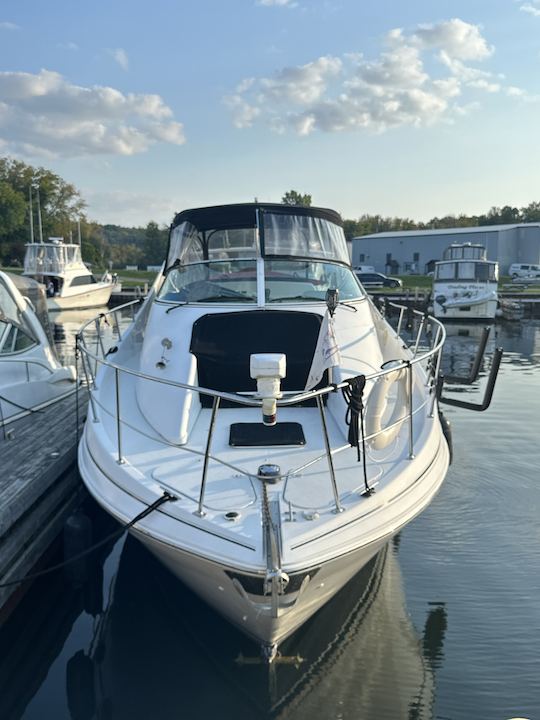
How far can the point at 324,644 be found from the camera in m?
4.28

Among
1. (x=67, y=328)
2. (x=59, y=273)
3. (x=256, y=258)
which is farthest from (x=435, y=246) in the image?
(x=256, y=258)

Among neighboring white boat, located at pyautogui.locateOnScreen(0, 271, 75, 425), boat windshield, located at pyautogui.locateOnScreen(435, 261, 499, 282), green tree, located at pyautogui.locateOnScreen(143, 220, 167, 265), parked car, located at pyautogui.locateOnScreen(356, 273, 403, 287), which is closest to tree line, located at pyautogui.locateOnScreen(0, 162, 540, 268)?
green tree, located at pyautogui.locateOnScreen(143, 220, 167, 265)

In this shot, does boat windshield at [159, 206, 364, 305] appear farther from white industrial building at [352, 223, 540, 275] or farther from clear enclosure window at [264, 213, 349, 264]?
white industrial building at [352, 223, 540, 275]

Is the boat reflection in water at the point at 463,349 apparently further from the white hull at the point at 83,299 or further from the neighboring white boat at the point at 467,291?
the white hull at the point at 83,299

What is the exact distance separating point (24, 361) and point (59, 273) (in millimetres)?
22875

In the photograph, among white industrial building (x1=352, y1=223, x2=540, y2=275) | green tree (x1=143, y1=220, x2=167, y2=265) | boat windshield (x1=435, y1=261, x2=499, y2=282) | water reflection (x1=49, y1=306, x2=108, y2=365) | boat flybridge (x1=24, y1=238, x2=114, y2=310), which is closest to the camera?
water reflection (x1=49, y1=306, x2=108, y2=365)

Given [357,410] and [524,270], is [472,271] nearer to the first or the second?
[357,410]

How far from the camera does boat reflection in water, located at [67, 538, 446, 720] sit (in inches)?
148

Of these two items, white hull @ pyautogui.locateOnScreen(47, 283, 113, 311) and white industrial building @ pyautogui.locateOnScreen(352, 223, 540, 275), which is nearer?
white hull @ pyautogui.locateOnScreen(47, 283, 113, 311)

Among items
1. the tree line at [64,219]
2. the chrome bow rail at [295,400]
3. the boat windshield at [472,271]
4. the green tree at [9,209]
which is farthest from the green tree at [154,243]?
the chrome bow rail at [295,400]

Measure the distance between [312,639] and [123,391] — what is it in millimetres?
2628

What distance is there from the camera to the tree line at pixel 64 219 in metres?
56.7

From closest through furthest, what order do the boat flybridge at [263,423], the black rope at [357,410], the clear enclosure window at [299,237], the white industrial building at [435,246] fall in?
1. the boat flybridge at [263,423]
2. the black rope at [357,410]
3. the clear enclosure window at [299,237]
4. the white industrial building at [435,246]

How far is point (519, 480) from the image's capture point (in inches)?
289
